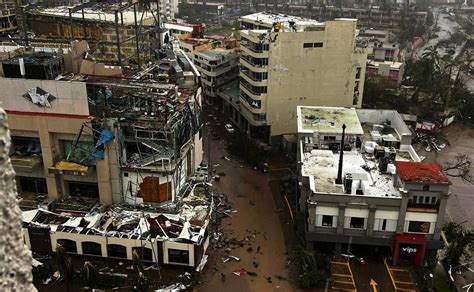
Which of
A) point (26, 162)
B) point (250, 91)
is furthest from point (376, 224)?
point (26, 162)

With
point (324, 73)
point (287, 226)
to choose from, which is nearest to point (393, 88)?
point (324, 73)

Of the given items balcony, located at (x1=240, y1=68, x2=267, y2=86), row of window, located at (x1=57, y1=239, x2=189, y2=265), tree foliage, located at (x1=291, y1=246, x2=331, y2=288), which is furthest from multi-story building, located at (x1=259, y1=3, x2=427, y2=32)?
row of window, located at (x1=57, y1=239, x2=189, y2=265)

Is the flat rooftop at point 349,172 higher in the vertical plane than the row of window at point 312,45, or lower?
lower

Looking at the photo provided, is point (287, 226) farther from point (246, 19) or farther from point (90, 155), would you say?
point (246, 19)

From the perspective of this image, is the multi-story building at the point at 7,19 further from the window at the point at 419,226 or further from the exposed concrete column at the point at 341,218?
the window at the point at 419,226

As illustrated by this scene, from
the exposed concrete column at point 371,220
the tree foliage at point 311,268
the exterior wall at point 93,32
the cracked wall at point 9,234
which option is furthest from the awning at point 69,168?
the cracked wall at point 9,234

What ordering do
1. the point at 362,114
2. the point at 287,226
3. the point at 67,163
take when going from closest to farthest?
the point at 67,163 → the point at 287,226 → the point at 362,114

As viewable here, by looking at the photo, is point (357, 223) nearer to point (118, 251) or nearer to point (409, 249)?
point (409, 249)
